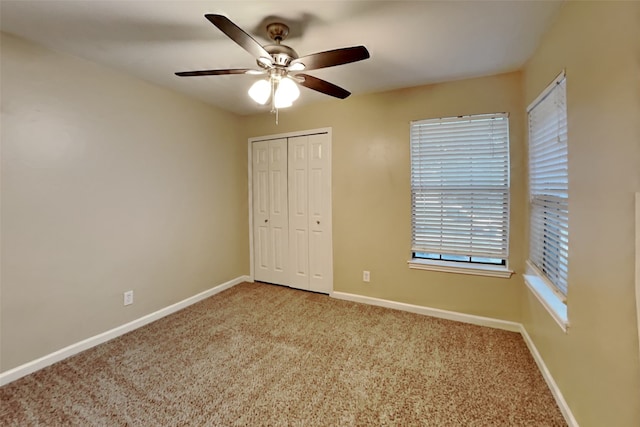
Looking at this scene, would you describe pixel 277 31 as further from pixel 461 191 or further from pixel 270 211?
pixel 270 211

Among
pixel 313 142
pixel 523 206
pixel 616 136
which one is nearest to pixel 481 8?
pixel 616 136

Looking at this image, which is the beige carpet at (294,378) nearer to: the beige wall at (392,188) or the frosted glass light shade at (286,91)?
the beige wall at (392,188)

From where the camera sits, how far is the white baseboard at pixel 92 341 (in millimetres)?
1912

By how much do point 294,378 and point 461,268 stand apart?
6.12ft

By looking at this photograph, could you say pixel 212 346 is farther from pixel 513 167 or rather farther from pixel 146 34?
pixel 513 167

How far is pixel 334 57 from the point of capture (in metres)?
1.52

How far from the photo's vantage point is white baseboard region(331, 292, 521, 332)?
101 inches

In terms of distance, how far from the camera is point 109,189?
243 centimetres

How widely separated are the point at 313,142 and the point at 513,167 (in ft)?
6.92

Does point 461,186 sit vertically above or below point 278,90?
below

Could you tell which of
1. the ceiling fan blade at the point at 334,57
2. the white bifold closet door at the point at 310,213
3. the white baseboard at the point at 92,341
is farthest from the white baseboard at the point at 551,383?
the white baseboard at the point at 92,341

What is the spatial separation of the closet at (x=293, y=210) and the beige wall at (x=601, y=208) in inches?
88.5

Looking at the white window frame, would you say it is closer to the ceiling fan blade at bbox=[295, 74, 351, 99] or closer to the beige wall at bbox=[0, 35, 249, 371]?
the ceiling fan blade at bbox=[295, 74, 351, 99]

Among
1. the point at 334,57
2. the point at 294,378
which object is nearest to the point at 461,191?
the point at 334,57
